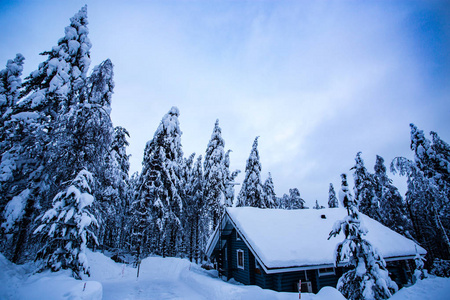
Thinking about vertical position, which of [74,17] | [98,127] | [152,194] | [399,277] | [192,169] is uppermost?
[74,17]

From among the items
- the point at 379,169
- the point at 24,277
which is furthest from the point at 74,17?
the point at 379,169

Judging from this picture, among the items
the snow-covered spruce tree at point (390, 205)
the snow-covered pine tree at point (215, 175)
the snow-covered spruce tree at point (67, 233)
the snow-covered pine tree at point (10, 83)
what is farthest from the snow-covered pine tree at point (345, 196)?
the snow-covered spruce tree at point (390, 205)

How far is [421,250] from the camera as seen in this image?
15.4 metres

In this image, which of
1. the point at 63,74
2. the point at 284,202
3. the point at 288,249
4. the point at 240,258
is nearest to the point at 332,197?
the point at 284,202

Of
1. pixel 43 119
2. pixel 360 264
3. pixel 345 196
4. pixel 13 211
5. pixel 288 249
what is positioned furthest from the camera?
pixel 288 249

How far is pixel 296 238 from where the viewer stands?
45.2 ft

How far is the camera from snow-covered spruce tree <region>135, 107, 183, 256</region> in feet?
72.4

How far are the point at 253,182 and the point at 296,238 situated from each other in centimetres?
1535

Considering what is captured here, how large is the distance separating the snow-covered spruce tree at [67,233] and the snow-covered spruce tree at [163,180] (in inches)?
478

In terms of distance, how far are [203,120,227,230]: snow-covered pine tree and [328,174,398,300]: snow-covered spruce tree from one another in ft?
56.9

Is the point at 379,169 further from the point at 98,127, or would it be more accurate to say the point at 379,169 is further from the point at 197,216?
the point at 98,127

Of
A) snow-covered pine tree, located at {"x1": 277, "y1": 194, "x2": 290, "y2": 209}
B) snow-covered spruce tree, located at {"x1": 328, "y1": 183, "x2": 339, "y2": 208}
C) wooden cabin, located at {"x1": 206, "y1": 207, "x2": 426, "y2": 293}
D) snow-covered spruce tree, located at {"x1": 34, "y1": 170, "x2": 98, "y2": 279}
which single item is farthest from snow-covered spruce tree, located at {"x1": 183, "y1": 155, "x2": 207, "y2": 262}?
snow-covered pine tree, located at {"x1": 277, "y1": 194, "x2": 290, "y2": 209}

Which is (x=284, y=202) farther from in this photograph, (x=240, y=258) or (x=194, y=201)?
(x=240, y=258)

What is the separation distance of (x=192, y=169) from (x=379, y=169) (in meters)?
30.2
